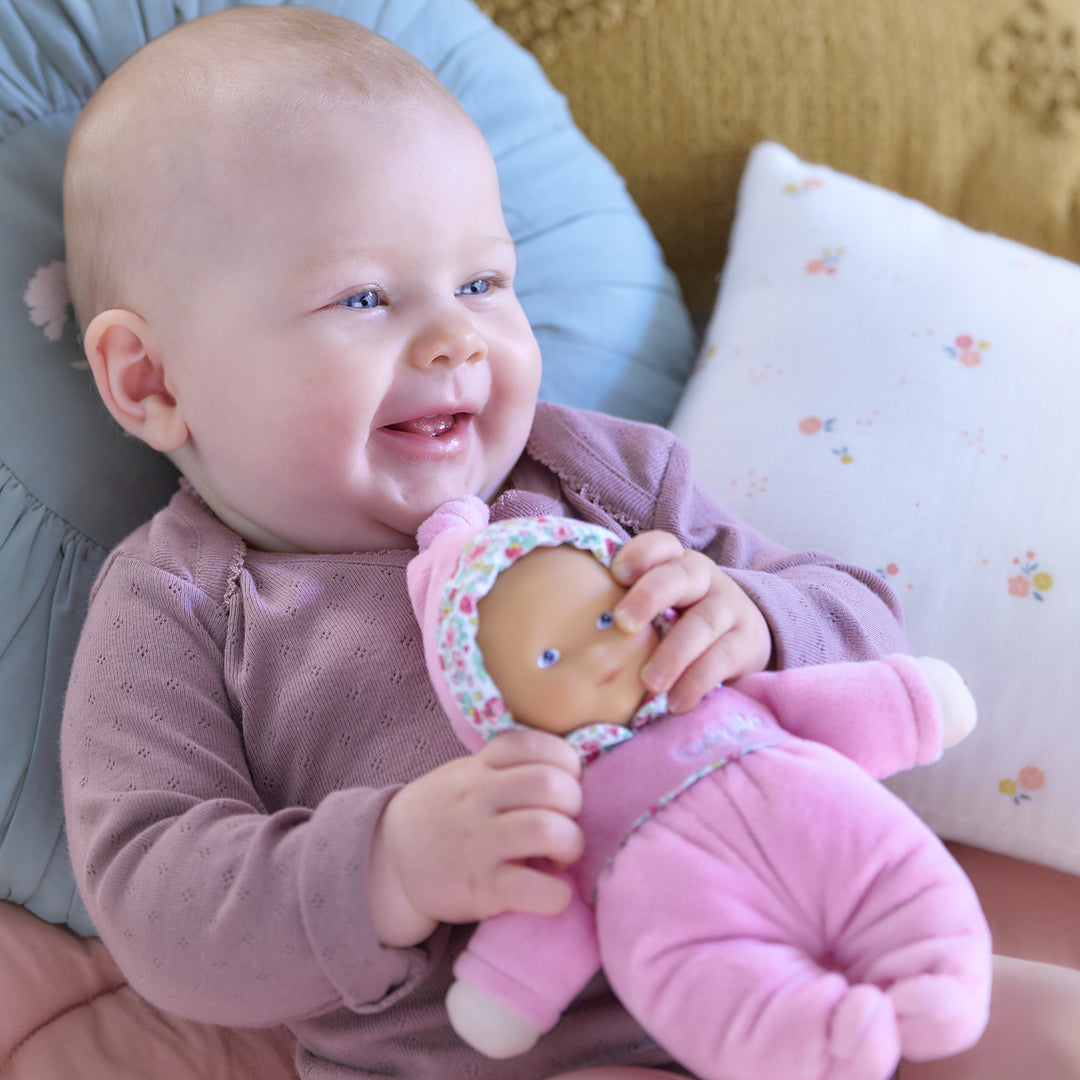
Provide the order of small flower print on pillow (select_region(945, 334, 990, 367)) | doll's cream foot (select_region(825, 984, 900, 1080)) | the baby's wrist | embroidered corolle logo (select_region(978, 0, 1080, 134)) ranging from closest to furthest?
doll's cream foot (select_region(825, 984, 900, 1080)) < the baby's wrist < small flower print on pillow (select_region(945, 334, 990, 367)) < embroidered corolle logo (select_region(978, 0, 1080, 134))

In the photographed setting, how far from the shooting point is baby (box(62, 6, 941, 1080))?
626 mm

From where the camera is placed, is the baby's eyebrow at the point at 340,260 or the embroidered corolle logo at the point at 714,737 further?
the baby's eyebrow at the point at 340,260

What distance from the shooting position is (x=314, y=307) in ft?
2.50

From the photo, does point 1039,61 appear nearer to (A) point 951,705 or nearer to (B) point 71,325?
(A) point 951,705

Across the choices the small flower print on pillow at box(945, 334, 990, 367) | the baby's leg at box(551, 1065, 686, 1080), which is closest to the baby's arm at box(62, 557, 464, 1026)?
the baby's leg at box(551, 1065, 686, 1080)

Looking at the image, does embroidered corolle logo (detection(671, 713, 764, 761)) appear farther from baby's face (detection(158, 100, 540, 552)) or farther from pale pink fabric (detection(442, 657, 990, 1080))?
baby's face (detection(158, 100, 540, 552))

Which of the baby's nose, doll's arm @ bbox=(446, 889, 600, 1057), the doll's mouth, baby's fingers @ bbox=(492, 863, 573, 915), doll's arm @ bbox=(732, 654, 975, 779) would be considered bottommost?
→ doll's arm @ bbox=(446, 889, 600, 1057)

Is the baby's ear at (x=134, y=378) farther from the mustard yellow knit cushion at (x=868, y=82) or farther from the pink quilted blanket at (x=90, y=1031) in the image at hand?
the mustard yellow knit cushion at (x=868, y=82)

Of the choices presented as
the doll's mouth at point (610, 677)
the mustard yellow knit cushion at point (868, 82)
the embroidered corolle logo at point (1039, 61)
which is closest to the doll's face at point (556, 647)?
the doll's mouth at point (610, 677)

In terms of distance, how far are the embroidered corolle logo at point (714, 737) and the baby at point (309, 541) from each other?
21 millimetres

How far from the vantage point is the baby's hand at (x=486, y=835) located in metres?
0.55

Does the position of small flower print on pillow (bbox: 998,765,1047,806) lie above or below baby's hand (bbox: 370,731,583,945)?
below

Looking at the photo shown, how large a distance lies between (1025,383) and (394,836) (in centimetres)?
72

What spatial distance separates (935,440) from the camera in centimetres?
99
